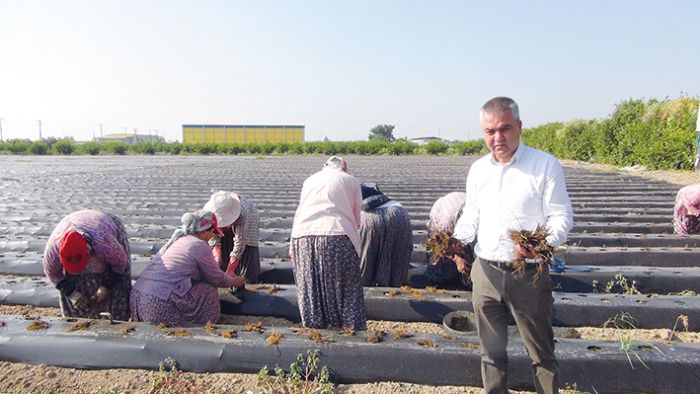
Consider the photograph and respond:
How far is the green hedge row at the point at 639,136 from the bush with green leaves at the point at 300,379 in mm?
12619

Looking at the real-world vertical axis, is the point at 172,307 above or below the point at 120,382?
above

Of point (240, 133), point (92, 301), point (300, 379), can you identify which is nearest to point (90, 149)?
point (240, 133)

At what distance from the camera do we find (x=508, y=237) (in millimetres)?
1925

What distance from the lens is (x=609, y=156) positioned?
16.7 metres

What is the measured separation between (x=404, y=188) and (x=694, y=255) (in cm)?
572

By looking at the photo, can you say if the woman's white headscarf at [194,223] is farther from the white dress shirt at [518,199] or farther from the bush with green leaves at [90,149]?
the bush with green leaves at [90,149]

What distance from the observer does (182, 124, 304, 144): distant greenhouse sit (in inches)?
1944

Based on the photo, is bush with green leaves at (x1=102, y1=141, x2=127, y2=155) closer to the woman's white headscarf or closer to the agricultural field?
the agricultural field

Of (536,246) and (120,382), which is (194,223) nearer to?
(120,382)

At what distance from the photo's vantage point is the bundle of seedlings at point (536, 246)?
5.84 feet

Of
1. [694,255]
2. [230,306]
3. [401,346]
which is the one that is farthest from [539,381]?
[694,255]

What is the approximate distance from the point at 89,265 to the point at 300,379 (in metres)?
1.58

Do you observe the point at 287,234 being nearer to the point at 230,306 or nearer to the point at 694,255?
the point at 230,306

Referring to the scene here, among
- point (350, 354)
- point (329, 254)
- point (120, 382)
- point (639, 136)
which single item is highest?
point (639, 136)
